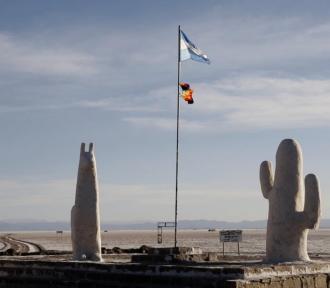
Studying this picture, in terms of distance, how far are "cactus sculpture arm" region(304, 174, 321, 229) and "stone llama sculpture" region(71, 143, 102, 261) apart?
5.84 meters

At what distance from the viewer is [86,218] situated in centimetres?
1830

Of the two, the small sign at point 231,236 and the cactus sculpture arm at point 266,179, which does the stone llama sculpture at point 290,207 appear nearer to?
the cactus sculpture arm at point 266,179

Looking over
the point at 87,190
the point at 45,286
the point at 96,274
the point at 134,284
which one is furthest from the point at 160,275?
the point at 87,190

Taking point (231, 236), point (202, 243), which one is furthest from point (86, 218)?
point (202, 243)

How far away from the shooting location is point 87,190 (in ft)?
60.4

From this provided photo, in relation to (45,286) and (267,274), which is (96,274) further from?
(267,274)

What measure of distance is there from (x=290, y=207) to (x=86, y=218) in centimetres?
561

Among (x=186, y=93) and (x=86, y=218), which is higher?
(x=186, y=93)

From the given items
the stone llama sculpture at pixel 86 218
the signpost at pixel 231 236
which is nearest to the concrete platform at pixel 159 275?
the stone llama sculpture at pixel 86 218

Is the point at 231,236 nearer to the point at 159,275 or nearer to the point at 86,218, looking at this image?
the point at 86,218

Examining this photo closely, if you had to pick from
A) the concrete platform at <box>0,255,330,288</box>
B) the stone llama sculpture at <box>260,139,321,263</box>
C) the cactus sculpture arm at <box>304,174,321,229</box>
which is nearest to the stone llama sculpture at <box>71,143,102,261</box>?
the concrete platform at <box>0,255,330,288</box>

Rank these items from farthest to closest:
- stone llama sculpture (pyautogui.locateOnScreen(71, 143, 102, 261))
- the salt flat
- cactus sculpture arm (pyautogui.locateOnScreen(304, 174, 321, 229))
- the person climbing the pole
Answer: the salt flat, the person climbing the pole, stone llama sculpture (pyautogui.locateOnScreen(71, 143, 102, 261)), cactus sculpture arm (pyautogui.locateOnScreen(304, 174, 321, 229))

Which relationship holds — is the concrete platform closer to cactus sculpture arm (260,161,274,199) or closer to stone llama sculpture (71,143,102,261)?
stone llama sculpture (71,143,102,261)

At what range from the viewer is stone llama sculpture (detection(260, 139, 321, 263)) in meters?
16.0
